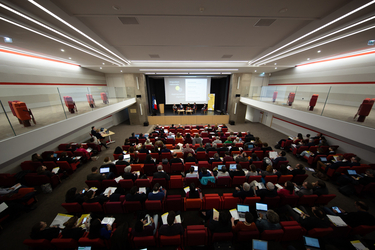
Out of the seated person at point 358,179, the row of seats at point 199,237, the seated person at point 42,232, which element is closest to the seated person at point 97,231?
A: the row of seats at point 199,237

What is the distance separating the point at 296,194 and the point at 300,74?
9.80 m

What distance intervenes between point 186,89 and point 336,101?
1090cm

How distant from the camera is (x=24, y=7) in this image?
104 inches

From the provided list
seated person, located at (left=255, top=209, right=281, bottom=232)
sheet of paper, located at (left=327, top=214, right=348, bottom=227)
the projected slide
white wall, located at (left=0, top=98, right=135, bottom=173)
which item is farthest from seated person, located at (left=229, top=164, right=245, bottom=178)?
the projected slide

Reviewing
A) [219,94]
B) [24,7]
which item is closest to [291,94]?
[219,94]

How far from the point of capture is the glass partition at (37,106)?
9.66 feet

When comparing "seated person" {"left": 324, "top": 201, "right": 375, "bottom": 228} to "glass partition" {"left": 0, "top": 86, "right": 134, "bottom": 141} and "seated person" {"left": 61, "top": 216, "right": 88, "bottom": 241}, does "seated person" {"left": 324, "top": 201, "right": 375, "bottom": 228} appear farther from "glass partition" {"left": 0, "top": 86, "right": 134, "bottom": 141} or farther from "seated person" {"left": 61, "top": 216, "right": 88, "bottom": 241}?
"glass partition" {"left": 0, "top": 86, "right": 134, "bottom": 141}

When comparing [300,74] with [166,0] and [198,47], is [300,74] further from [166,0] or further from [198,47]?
[166,0]

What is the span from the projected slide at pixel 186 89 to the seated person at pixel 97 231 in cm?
1200

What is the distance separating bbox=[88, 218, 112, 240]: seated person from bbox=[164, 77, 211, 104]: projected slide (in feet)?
39.4

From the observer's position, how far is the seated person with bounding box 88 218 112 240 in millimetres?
2421

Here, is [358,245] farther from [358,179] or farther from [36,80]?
[36,80]

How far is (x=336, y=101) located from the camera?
451 centimetres

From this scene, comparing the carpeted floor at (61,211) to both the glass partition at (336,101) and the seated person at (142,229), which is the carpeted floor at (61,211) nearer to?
the seated person at (142,229)
